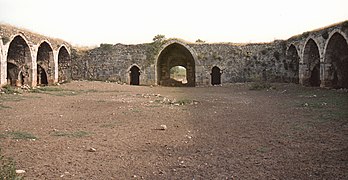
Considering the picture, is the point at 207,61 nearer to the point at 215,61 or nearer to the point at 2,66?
the point at 215,61

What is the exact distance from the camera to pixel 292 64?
942 inches

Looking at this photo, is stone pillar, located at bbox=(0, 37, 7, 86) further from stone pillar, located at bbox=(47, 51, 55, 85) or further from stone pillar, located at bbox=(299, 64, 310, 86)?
stone pillar, located at bbox=(299, 64, 310, 86)

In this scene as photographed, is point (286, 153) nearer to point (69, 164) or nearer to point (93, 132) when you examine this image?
point (69, 164)

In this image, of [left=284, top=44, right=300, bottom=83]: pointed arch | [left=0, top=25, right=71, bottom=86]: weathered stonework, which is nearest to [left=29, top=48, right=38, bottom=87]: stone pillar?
[left=0, top=25, right=71, bottom=86]: weathered stonework

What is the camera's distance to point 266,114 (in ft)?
30.9

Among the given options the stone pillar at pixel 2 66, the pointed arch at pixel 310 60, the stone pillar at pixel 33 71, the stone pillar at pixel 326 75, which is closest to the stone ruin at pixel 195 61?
the pointed arch at pixel 310 60

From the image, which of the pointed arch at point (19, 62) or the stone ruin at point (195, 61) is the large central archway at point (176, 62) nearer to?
the stone ruin at point (195, 61)

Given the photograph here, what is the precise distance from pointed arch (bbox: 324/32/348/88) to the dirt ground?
8808 millimetres

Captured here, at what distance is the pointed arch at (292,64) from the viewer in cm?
2338

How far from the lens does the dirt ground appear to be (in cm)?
451

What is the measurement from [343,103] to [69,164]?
32.5 ft

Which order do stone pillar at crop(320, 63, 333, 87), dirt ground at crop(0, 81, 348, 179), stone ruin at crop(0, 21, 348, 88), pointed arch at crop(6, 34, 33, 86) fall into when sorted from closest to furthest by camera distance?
dirt ground at crop(0, 81, 348, 179)
stone pillar at crop(320, 63, 333, 87)
pointed arch at crop(6, 34, 33, 86)
stone ruin at crop(0, 21, 348, 88)

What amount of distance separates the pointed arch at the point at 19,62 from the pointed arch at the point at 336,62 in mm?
17839

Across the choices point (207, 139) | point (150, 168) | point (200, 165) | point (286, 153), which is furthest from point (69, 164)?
point (286, 153)
